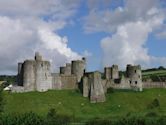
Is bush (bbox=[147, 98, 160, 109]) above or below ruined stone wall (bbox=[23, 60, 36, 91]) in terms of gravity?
below

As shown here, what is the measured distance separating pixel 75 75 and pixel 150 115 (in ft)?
101

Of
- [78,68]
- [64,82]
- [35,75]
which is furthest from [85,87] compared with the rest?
[35,75]

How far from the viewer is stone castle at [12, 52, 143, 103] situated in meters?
99.1

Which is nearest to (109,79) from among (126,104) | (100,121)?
(126,104)

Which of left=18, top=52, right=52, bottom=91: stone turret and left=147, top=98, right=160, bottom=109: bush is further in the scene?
left=18, top=52, right=52, bottom=91: stone turret

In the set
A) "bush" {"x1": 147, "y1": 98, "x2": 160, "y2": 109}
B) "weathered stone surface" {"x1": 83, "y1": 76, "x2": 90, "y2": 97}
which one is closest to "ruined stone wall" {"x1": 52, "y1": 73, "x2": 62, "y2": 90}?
"weathered stone surface" {"x1": 83, "y1": 76, "x2": 90, "y2": 97}

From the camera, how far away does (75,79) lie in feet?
344

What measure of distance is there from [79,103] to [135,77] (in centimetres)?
1890

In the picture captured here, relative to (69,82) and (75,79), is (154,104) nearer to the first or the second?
(75,79)

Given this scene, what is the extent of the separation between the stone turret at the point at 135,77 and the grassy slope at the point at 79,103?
4386mm

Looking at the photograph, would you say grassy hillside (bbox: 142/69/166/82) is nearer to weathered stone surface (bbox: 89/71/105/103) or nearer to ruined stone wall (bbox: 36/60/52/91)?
weathered stone surface (bbox: 89/71/105/103)

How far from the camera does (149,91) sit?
344 ft

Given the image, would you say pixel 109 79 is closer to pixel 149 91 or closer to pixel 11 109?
pixel 149 91

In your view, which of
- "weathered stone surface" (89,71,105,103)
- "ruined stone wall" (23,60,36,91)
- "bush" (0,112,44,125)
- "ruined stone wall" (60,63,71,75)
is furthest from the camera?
"ruined stone wall" (60,63,71,75)
